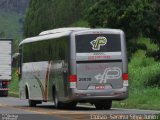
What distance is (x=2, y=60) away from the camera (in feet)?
172

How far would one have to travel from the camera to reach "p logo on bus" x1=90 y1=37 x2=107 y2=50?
97.2 feet

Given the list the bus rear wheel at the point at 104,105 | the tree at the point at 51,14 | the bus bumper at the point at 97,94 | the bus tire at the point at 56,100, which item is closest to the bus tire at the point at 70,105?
the bus tire at the point at 56,100

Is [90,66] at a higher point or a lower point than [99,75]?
higher

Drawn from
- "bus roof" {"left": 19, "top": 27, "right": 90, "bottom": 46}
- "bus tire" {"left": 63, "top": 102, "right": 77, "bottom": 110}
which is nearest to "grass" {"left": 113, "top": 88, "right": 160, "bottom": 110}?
"bus tire" {"left": 63, "top": 102, "right": 77, "bottom": 110}

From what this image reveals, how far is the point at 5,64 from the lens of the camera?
172 ft

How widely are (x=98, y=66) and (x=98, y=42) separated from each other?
99 cm

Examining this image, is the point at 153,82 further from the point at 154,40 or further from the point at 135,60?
the point at 135,60

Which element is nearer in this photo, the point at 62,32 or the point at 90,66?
the point at 90,66

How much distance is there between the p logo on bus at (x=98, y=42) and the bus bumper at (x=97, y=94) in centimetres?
177

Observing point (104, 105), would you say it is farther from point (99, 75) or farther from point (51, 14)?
point (51, 14)

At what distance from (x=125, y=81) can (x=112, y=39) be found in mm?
1771

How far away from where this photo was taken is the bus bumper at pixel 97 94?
29.1 meters

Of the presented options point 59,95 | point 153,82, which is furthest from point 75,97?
point 153,82

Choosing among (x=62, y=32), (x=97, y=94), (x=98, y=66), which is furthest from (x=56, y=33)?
(x=97, y=94)
